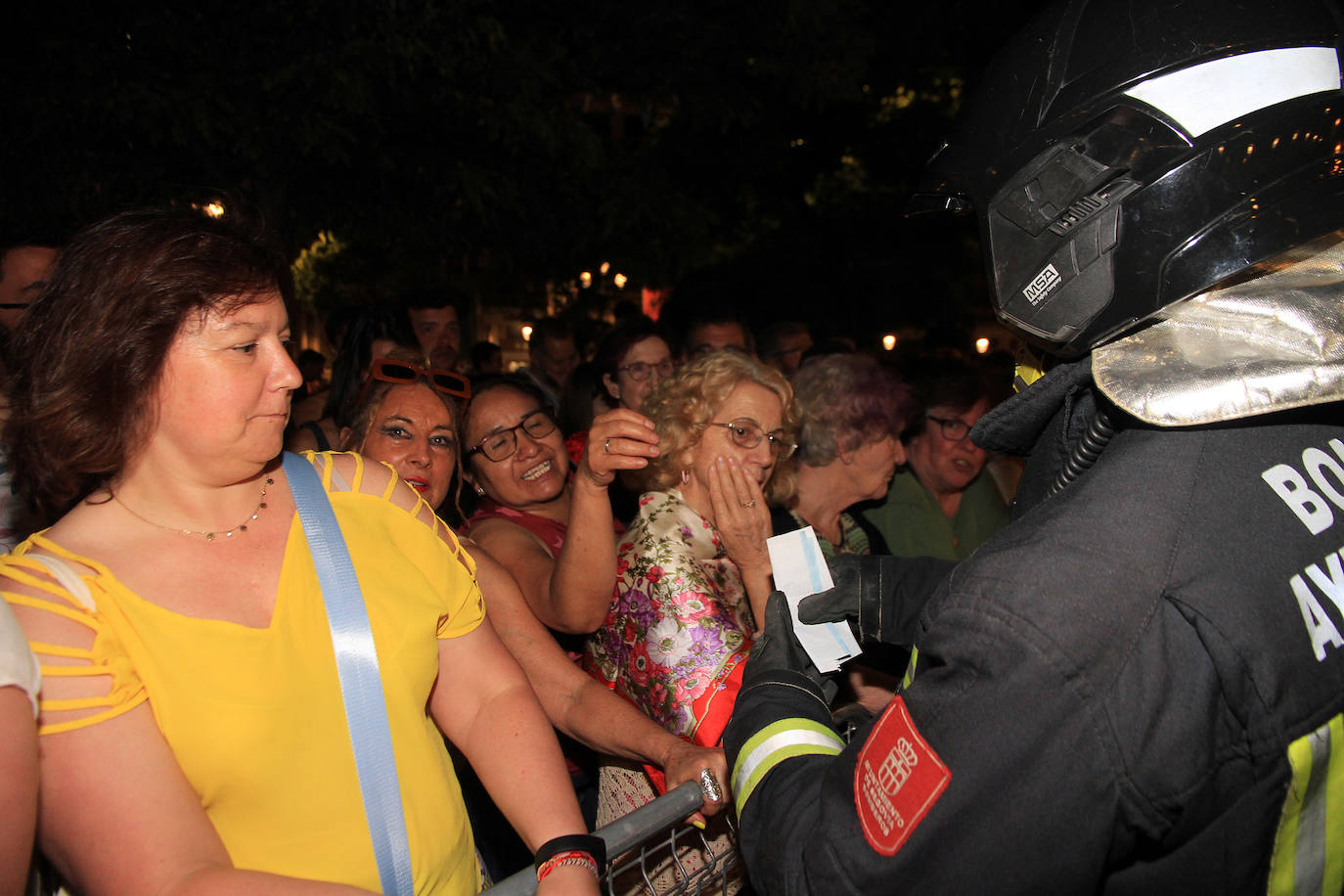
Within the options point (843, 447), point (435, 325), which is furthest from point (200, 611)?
point (435, 325)

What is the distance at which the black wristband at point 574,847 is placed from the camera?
171cm

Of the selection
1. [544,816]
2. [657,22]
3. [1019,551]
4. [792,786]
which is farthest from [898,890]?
[657,22]

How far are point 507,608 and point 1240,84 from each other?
2.20 meters

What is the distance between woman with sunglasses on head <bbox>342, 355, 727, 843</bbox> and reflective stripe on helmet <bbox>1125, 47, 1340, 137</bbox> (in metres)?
1.62

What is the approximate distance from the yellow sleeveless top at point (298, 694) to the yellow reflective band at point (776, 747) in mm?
684

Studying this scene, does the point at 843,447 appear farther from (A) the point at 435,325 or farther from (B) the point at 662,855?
(A) the point at 435,325

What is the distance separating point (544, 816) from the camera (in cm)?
182

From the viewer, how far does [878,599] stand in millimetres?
2156

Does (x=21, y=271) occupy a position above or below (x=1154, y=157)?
above

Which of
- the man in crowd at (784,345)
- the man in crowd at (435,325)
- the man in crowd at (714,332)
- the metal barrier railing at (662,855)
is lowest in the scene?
the metal barrier railing at (662,855)

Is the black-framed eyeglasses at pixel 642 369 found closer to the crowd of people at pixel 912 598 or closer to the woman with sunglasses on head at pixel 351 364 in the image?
the woman with sunglasses on head at pixel 351 364

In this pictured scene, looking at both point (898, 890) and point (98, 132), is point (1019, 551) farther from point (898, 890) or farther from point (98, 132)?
point (98, 132)

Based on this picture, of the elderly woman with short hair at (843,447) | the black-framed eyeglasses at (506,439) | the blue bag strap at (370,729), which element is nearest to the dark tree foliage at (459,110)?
the blue bag strap at (370,729)

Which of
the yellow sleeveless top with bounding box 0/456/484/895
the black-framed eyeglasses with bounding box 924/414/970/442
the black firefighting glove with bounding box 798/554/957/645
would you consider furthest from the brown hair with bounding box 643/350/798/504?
the black-framed eyeglasses with bounding box 924/414/970/442
